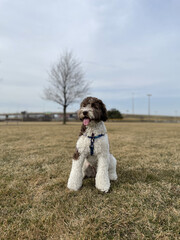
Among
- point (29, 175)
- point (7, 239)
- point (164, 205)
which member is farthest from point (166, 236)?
point (29, 175)

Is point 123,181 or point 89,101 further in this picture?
point 123,181

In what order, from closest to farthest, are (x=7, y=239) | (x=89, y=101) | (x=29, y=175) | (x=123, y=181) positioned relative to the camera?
(x=7, y=239), (x=89, y=101), (x=123, y=181), (x=29, y=175)

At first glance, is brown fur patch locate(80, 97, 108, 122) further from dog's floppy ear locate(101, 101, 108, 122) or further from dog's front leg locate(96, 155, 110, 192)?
dog's front leg locate(96, 155, 110, 192)

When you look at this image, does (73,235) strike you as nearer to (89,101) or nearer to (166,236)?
(166,236)

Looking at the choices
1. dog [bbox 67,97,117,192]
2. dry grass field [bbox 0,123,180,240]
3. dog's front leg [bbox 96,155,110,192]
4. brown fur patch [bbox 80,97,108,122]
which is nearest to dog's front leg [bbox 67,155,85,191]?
dog [bbox 67,97,117,192]

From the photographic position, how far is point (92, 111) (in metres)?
2.33

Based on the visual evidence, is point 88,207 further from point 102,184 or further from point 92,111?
point 92,111

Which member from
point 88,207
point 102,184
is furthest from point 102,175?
point 88,207

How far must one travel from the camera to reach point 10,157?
177 inches

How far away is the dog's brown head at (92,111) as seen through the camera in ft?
7.67

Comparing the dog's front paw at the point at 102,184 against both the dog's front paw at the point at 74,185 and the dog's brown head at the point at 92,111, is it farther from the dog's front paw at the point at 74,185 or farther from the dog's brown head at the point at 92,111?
the dog's brown head at the point at 92,111

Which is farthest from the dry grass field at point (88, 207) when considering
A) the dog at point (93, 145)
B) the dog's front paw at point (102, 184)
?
the dog at point (93, 145)

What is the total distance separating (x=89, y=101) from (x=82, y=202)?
1.45m

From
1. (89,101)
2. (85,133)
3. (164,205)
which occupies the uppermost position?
(89,101)
